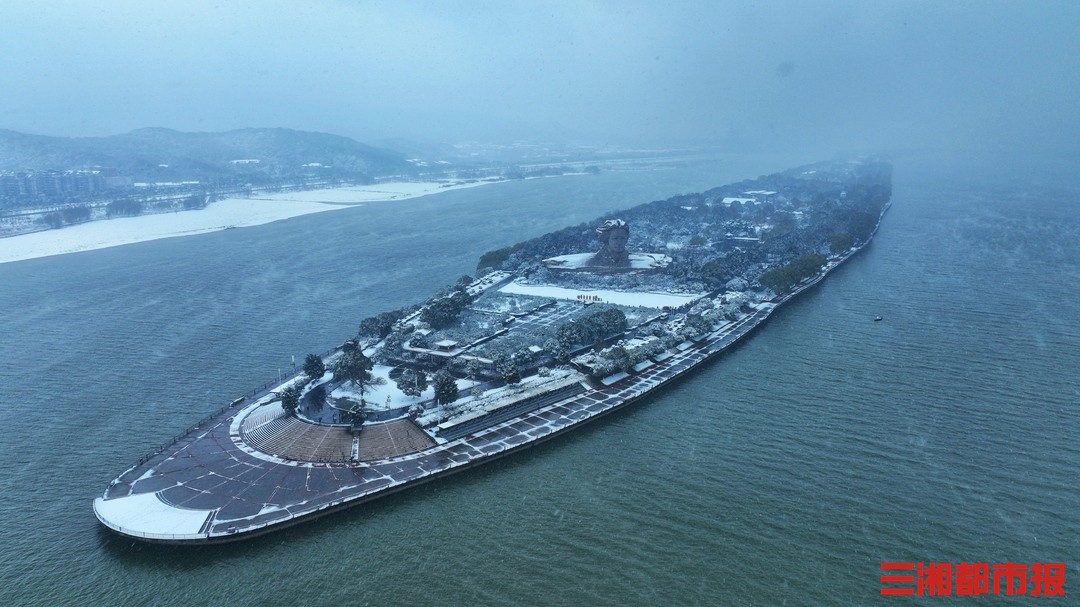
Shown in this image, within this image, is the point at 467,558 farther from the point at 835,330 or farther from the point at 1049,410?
the point at 835,330

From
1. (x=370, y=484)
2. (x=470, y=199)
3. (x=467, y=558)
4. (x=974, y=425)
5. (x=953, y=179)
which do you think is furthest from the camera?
(x=953, y=179)

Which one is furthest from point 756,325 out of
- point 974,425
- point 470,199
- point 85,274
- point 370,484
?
point 470,199

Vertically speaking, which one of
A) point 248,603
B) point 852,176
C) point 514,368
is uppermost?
point 852,176

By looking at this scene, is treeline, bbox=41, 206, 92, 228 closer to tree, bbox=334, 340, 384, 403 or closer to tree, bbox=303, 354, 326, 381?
tree, bbox=303, 354, 326, 381

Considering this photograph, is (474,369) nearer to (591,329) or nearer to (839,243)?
(591,329)

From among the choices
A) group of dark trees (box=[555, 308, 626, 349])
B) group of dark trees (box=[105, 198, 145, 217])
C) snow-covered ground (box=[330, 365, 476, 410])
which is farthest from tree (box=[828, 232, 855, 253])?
group of dark trees (box=[105, 198, 145, 217])

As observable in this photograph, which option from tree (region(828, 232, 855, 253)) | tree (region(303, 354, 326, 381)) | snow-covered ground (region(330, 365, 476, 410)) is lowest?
snow-covered ground (region(330, 365, 476, 410))

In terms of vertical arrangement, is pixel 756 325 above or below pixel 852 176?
below
